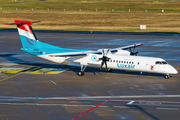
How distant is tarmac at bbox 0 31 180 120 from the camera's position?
24203mm

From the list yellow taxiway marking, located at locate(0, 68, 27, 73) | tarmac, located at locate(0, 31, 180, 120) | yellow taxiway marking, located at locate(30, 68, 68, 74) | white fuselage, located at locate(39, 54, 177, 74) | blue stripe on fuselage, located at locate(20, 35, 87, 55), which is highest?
blue stripe on fuselage, located at locate(20, 35, 87, 55)

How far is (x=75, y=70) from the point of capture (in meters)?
41.3

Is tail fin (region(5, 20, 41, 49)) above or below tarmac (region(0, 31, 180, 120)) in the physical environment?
above

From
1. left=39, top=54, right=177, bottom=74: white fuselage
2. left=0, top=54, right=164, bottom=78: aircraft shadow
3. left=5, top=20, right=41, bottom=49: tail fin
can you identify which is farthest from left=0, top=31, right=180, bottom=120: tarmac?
left=5, top=20, right=41, bottom=49: tail fin

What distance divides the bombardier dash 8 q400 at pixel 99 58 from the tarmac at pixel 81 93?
4.70 ft

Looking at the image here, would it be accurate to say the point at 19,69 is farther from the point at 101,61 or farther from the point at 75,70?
the point at 101,61

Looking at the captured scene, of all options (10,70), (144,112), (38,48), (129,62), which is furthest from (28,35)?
(144,112)

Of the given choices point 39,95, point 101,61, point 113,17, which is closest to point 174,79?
point 101,61

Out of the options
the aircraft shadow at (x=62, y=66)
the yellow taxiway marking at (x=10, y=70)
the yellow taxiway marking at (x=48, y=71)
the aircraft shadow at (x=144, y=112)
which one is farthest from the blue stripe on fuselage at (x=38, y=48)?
the aircraft shadow at (x=144, y=112)

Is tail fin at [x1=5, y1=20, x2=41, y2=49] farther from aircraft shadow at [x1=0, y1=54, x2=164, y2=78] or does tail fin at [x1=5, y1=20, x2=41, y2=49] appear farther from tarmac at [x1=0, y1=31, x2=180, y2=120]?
aircraft shadow at [x1=0, y1=54, x2=164, y2=78]

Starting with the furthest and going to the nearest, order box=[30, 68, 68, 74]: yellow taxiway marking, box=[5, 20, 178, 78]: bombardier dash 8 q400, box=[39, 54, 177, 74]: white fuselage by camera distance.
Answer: box=[30, 68, 68, 74]: yellow taxiway marking < box=[5, 20, 178, 78]: bombardier dash 8 q400 < box=[39, 54, 177, 74]: white fuselage

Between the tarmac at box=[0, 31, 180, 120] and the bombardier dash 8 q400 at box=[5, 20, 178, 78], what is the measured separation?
4.70 feet

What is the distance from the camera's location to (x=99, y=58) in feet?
120

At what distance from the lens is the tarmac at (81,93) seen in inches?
953
